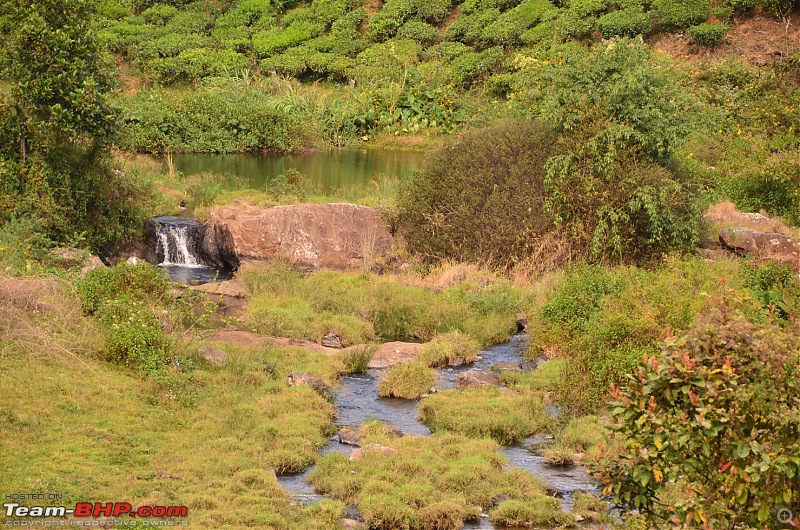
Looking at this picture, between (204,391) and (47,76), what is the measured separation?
7.36 m

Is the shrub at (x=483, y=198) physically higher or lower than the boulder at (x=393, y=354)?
higher

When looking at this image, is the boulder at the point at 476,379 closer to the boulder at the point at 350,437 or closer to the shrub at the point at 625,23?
the boulder at the point at 350,437

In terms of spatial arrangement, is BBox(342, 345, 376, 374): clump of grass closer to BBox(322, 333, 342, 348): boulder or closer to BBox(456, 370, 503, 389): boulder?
BBox(322, 333, 342, 348): boulder

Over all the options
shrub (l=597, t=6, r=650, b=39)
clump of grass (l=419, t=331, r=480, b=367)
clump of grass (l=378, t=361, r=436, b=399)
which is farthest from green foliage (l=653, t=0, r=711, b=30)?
clump of grass (l=378, t=361, r=436, b=399)

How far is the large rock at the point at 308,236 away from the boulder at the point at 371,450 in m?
8.24

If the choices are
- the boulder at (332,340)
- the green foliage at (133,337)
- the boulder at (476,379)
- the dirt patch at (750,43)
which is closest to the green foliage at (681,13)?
the dirt patch at (750,43)

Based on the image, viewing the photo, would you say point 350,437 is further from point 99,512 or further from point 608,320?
point 608,320

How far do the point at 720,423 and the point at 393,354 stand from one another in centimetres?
790

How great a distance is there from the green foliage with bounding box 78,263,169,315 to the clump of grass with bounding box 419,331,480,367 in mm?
3537

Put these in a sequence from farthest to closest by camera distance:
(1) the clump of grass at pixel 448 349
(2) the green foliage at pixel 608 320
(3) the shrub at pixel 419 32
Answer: (3) the shrub at pixel 419 32, (1) the clump of grass at pixel 448 349, (2) the green foliage at pixel 608 320

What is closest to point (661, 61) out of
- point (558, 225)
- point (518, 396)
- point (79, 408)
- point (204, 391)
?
point (558, 225)

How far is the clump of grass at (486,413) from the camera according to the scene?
Answer: 10.5 m

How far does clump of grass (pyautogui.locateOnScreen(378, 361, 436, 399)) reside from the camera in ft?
38.7

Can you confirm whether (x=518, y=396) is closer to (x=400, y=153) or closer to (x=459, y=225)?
(x=459, y=225)
